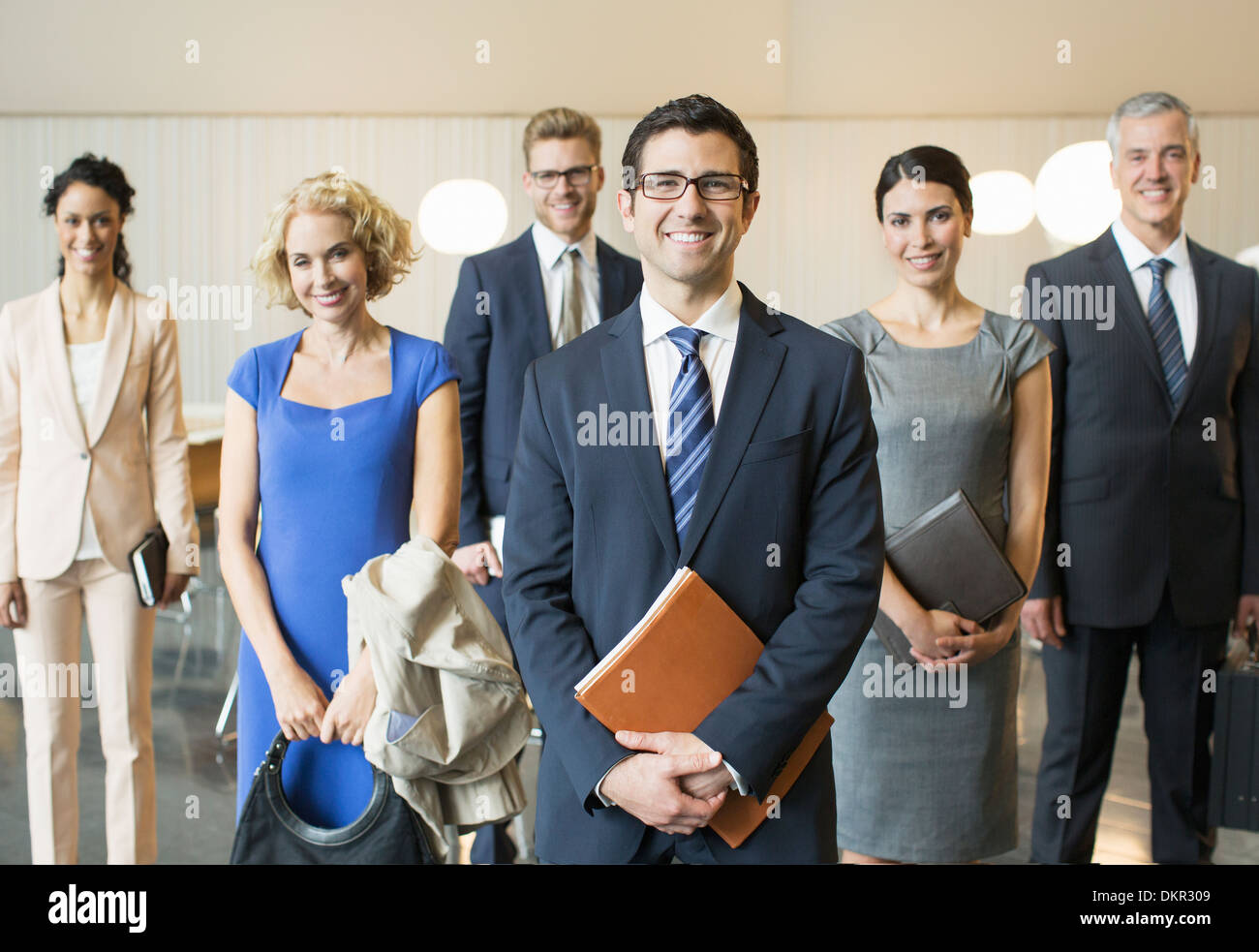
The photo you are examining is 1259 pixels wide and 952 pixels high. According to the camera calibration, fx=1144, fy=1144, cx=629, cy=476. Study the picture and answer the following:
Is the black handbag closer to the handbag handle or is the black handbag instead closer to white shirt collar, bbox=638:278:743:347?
the handbag handle

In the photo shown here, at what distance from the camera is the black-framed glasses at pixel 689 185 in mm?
1903

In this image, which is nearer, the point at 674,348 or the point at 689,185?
the point at 689,185

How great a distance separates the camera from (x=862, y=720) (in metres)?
2.74

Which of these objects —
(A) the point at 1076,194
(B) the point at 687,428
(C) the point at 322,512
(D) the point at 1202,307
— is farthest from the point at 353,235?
(A) the point at 1076,194

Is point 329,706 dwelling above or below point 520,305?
below

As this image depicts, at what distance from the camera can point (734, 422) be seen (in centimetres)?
191

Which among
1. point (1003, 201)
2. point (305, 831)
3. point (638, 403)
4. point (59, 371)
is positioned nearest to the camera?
point (638, 403)

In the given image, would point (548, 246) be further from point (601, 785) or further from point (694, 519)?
point (601, 785)

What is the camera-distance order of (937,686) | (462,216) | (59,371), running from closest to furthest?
(937,686)
(59,371)
(462,216)

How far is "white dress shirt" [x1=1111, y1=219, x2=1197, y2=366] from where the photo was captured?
3078 mm

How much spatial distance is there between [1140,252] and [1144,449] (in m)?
0.54

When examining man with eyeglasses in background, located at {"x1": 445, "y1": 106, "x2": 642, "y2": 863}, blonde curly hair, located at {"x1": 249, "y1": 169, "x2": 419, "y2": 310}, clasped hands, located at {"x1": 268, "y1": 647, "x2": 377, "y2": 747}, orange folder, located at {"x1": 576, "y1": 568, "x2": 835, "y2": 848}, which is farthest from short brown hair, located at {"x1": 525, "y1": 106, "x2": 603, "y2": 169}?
orange folder, located at {"x1": 576, "y1": 568, "x2": 835, "y2": 848}
